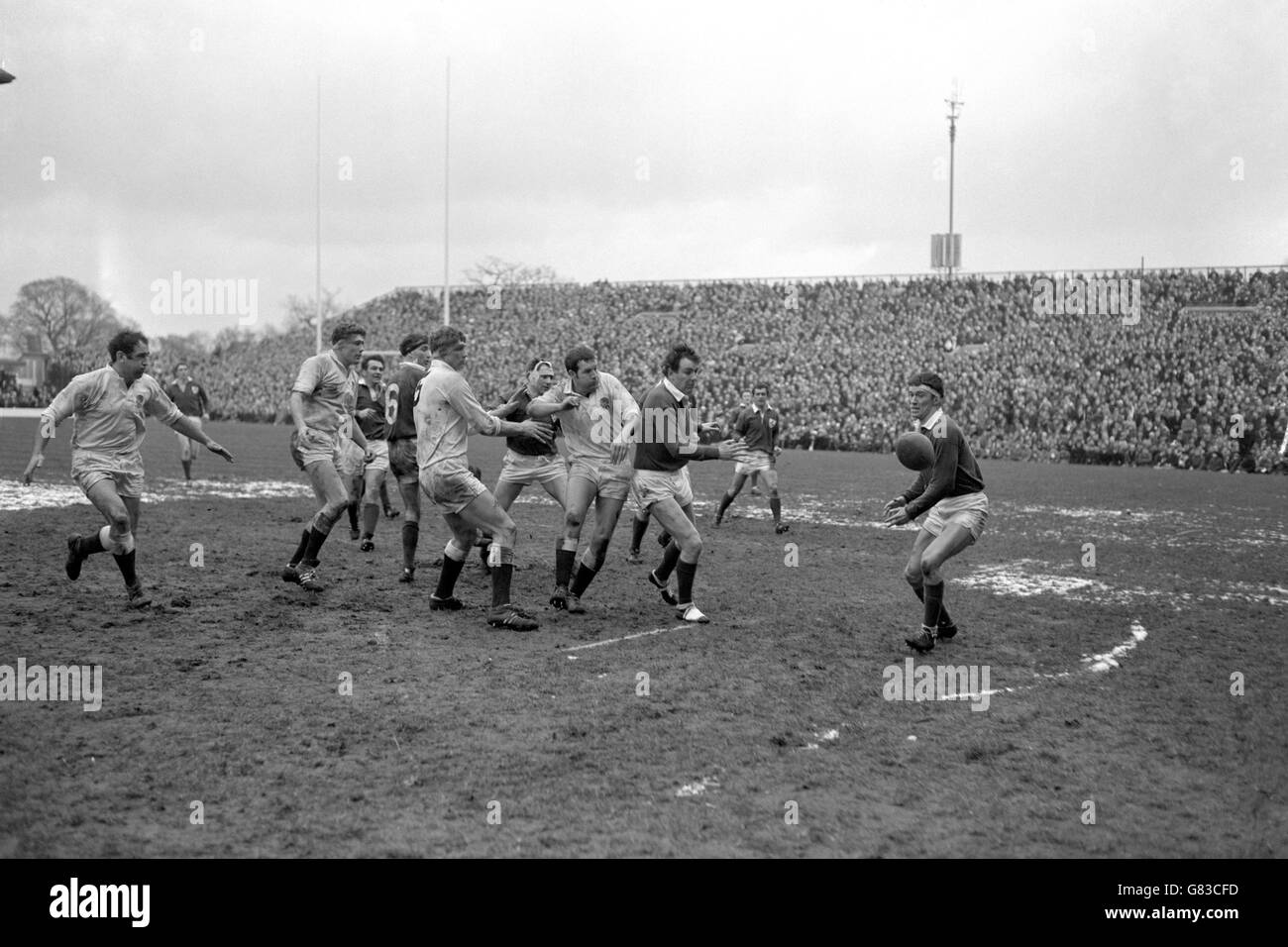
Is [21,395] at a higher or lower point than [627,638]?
higher

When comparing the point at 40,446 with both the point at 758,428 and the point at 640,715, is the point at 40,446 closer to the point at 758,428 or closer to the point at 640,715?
the point at 640,715

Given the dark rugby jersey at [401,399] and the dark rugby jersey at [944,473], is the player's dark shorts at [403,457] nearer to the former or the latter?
the dark rugby jersey at [401,399]

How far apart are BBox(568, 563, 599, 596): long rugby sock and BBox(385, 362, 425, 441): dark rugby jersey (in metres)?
2.71

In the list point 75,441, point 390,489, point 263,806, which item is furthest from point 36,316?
point 263,806

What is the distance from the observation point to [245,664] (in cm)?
696

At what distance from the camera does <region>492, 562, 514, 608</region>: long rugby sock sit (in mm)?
8320

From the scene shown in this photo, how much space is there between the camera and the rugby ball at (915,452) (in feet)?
25.2

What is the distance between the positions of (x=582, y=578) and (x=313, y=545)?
92.6 inches

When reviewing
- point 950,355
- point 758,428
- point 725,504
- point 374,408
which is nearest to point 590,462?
point 374,408

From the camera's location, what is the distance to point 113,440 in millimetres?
8445

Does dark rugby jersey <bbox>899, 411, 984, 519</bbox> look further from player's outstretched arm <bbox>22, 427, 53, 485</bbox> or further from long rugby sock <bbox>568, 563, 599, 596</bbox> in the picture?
player's outstretched arm <bbox>22, 427, 53, 485</bbox>

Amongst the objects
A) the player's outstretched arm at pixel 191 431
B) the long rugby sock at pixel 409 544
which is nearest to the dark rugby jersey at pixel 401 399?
the long rugby sock at pixel 409 544

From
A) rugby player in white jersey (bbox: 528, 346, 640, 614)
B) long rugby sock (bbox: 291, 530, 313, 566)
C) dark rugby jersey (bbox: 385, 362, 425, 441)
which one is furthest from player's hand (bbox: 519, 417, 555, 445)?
dark rugby jersey (bbox: 385, 362, 425, 441)
